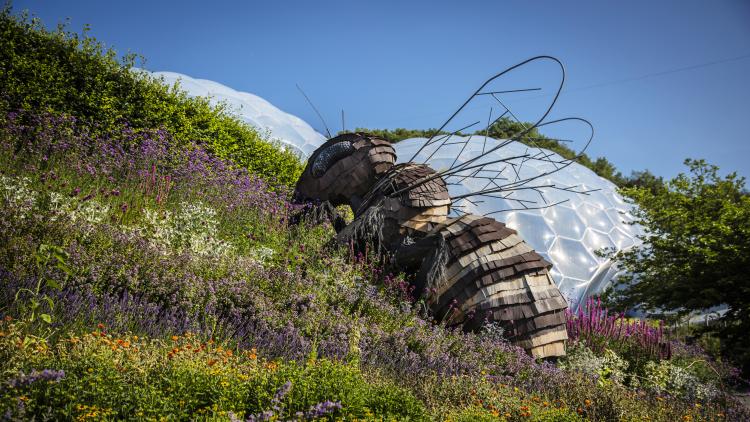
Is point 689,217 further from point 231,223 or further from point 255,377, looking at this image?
point 255,377

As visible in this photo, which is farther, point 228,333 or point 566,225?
point 566,225

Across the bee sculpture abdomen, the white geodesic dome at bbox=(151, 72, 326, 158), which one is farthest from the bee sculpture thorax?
the white geodesic dome at bbox=(151, 72, 326, 158)

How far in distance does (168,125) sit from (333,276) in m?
8.16

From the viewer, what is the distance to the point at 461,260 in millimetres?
5973

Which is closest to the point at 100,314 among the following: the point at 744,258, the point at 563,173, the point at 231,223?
the point at 231,223

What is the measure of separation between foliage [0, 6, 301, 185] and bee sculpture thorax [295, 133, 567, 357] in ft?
21.8

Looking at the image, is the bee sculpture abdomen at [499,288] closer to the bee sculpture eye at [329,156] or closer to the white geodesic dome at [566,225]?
the bee sculpture eye at [329,156]

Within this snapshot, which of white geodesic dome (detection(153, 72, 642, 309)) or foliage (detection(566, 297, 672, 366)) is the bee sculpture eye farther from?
white geodesic dome (detection(153, 72, 642, 309))

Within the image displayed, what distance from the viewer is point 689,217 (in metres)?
12.4

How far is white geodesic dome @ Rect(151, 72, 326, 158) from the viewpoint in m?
22.2

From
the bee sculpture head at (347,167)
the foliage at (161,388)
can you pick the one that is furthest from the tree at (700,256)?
the foliage at (161,388)

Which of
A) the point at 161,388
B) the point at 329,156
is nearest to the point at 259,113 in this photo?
the point at 329,156

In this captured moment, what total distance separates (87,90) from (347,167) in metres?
7.11

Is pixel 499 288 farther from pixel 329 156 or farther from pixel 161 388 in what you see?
pixel 161 388
